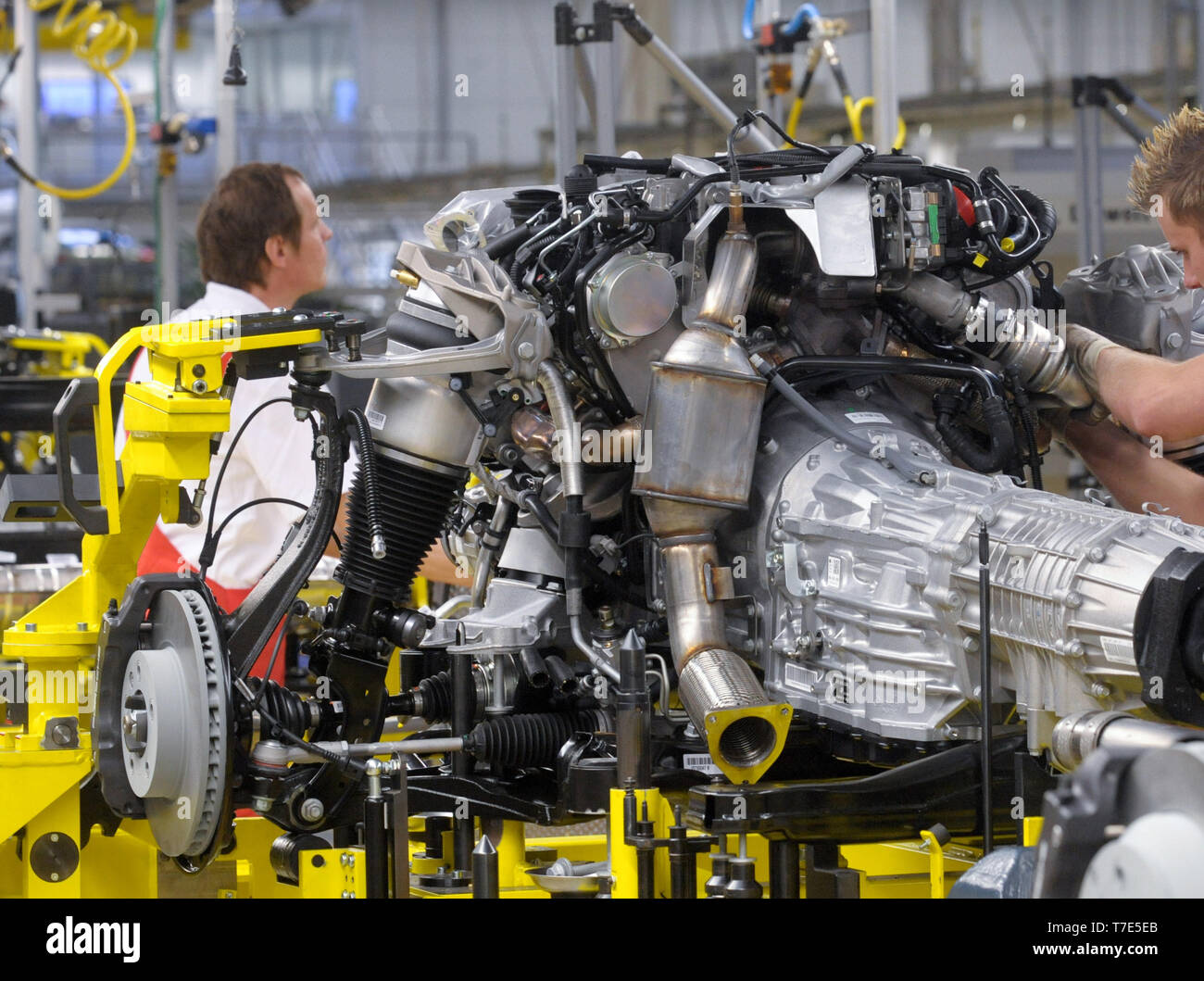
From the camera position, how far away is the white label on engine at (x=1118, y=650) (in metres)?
2.55

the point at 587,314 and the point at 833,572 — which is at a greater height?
the point at 587,314

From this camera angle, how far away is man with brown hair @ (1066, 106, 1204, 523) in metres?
3.06

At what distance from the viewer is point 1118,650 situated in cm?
257

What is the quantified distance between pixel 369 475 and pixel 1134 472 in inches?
61.3

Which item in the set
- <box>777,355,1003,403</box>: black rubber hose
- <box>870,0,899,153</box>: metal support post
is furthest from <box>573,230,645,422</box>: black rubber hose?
<box>870,0,899,153</box>: metal support post

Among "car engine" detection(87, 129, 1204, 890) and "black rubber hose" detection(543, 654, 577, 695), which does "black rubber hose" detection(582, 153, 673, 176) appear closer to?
"car engine" detection(87, 129, 1204, 890)

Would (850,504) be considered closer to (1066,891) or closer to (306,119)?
(1066,891)

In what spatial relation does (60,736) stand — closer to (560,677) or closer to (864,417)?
(560,677)

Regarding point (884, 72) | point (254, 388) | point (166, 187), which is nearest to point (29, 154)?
point (166, 187)

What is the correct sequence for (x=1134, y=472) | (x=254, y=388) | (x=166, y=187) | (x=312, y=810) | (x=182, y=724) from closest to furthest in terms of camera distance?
1. (x=182, y=724)
2. (x=312, y=810)
3. (x=1134, y=472)
4. (x=254, y=388)
5. (x=166, y=187)

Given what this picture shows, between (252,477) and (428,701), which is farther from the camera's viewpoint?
(252,477)

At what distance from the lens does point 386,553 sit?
340cm

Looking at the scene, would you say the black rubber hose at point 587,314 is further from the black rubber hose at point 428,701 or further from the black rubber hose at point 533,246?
the black rubber hose at point 428,701
